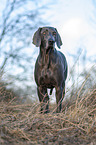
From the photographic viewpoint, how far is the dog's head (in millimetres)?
3696

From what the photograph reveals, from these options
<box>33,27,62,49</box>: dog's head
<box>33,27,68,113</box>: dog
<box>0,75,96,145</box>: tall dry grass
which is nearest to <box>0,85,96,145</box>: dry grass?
<box>0,75,96,145</box>: tall dry grass

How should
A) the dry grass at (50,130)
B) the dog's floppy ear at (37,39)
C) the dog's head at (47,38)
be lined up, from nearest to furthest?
the dry grass at (50,130) → the dog's head at (47,38) → the dog's floppy ear at (37,39)

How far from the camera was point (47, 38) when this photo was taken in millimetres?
3701

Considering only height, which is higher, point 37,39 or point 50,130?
point 37,39

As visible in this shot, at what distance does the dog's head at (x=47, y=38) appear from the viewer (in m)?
3.70

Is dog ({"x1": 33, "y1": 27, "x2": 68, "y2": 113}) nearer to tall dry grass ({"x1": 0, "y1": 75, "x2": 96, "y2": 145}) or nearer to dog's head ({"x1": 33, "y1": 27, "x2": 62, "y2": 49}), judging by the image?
dog's head ({"x1": 33, "y1": 27, "x2": 62, "y2": 49})

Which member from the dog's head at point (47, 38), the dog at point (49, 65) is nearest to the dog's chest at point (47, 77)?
the dog at point (49, 65)

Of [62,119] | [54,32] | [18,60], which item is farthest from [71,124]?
[18,60]

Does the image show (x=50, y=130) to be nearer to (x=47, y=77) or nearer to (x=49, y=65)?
(x=47, y=77)

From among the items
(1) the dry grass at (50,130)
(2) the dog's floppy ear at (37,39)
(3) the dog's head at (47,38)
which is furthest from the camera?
(2) the dog's floppy ear at (37,39)

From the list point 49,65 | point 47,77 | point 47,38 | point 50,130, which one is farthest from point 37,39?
point 50,130

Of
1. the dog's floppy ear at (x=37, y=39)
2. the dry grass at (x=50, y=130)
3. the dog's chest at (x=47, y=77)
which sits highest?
the dog's floppy ear at (x=37, y=39)

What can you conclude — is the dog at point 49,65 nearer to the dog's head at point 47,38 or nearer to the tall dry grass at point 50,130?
the dog's head at point 47,38

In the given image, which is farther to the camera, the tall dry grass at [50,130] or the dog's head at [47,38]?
the dog's head at [47,38]
